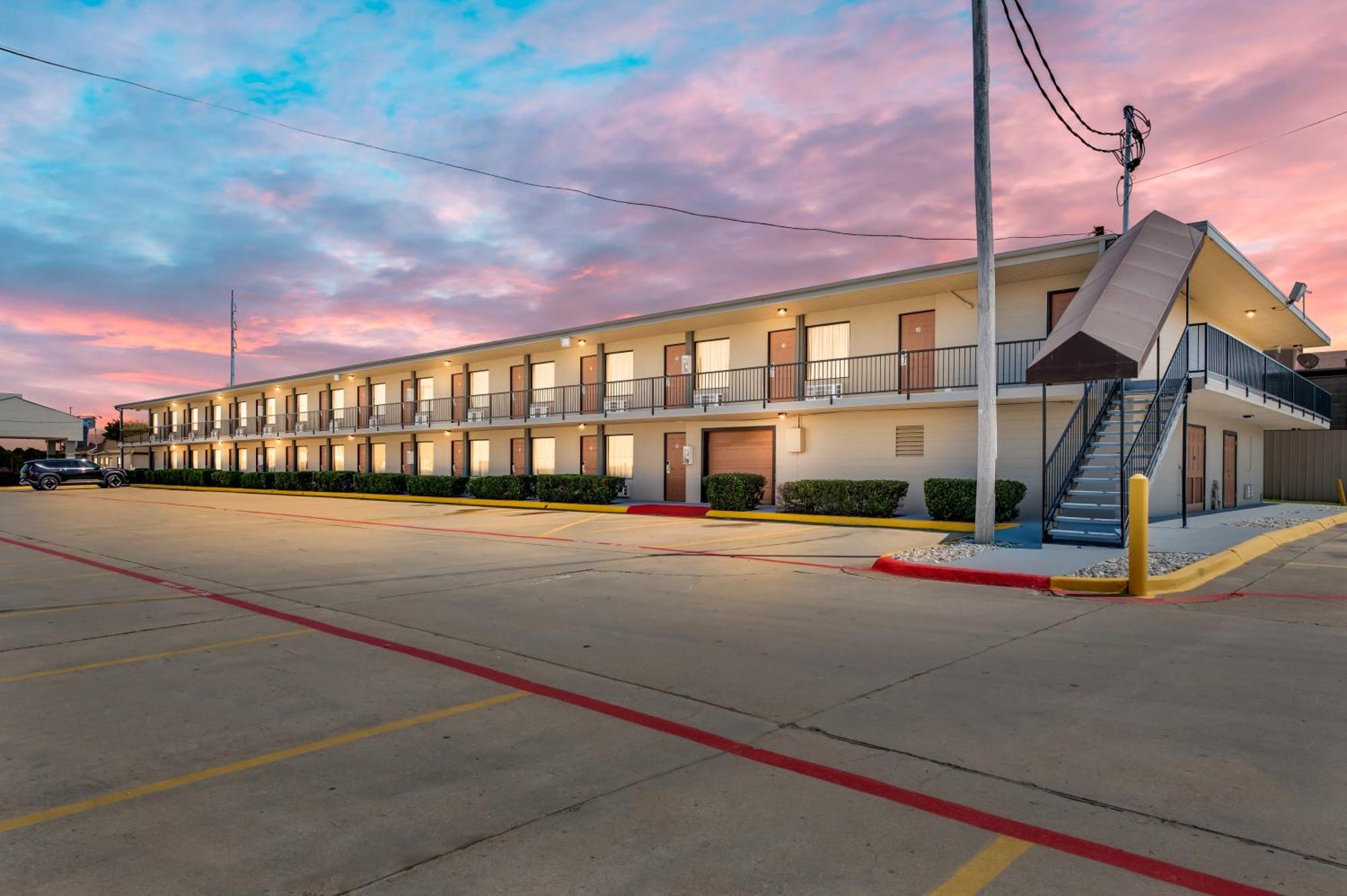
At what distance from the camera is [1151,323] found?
12047 mm

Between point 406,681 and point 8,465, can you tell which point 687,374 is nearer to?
point 406,681

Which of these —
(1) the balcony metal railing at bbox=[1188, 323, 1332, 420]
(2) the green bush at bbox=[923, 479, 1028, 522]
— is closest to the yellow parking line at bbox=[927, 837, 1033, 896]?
(2) the green bush at bbox=[923, 479, 1028, 522]

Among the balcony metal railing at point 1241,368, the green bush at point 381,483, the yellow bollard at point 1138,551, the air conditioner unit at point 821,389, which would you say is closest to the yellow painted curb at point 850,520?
the air conditioner unit at point 821,389

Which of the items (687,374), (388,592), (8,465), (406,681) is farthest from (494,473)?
(8,465)

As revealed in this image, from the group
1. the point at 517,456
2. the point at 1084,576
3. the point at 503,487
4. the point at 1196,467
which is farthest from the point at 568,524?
the point at 1196,467

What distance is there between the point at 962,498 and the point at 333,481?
3100cm

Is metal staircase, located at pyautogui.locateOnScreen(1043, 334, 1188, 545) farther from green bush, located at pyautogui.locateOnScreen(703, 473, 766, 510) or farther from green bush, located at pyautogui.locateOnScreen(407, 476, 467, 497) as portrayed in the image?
green bush, located at pyautogui.locateOnScreen(407, 476, 467, 497)

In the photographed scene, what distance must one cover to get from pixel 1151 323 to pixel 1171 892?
11482mm

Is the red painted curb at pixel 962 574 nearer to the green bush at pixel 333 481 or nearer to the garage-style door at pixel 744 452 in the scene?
the garage-style door at pixel 744 452

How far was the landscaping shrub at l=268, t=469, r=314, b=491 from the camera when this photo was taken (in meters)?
40.1

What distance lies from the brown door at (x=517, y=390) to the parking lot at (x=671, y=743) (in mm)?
22975

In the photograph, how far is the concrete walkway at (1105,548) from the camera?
1059cm

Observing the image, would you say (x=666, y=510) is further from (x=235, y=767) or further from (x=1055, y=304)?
(x=235, y=767)

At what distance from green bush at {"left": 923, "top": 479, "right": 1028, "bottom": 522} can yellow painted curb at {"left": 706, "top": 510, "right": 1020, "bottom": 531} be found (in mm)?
250
